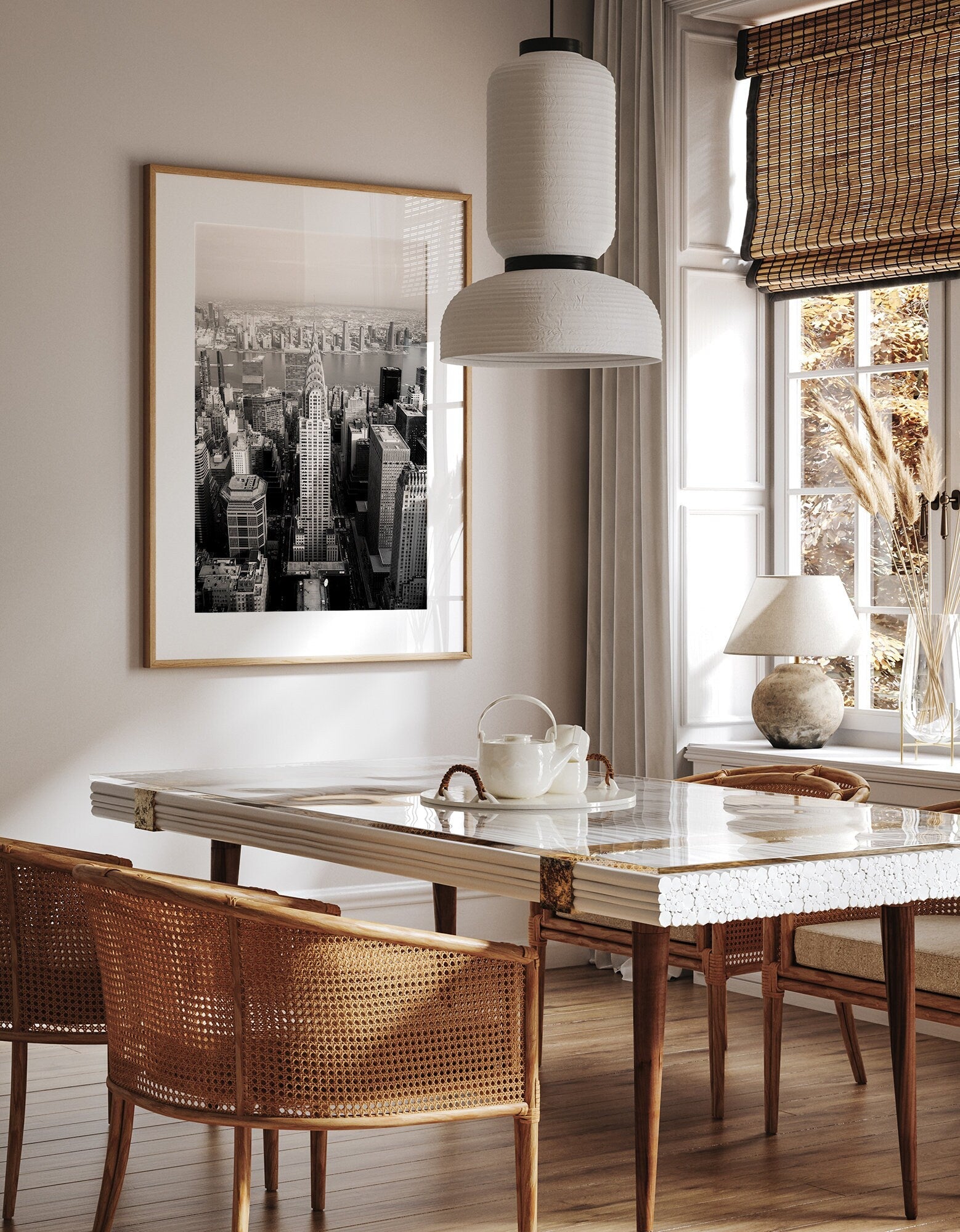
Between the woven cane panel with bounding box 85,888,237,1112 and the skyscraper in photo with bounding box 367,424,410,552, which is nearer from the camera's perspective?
the woven cane panel with bounding box 85,888,237,1112

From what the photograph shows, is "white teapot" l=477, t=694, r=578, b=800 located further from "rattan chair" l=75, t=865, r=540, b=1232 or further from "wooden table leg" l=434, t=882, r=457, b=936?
"wooden table leg" l=434, t=882, r=457, b=936

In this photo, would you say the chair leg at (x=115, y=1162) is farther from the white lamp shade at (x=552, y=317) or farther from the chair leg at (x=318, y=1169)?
the white lamp shade at (x=552, y=317)

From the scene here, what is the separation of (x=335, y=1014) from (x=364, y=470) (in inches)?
109

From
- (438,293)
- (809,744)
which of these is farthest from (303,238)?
(809,744)

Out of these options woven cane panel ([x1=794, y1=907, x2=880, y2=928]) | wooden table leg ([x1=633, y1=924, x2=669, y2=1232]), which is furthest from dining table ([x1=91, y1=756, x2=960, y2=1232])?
woven cane panel ([x1=794, y1=907, x2=880, y2=928])

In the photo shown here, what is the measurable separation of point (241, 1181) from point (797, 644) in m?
2.61

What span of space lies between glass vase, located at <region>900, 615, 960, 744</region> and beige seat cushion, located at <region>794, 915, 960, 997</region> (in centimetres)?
103

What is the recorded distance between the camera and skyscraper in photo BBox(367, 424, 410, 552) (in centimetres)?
507

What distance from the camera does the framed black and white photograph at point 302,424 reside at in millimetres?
4777

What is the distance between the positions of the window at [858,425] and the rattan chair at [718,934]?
4.05 feet

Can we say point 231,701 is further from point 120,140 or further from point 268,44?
point 268,44

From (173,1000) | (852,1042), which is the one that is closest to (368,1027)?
(173,1000)

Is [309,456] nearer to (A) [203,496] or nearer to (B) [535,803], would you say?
(A) [203,496]

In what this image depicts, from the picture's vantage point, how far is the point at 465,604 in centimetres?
528
